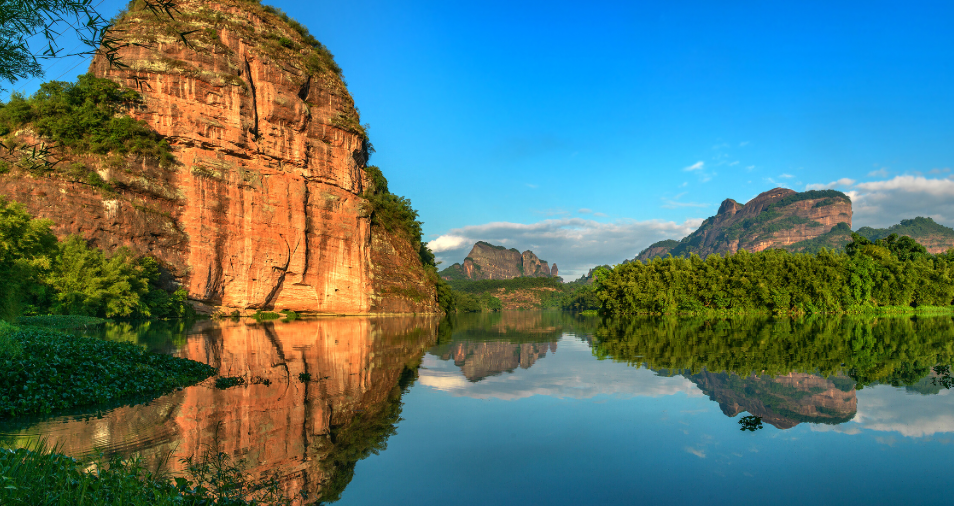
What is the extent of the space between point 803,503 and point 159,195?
166ft

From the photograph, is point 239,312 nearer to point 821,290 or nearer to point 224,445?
point 224,445

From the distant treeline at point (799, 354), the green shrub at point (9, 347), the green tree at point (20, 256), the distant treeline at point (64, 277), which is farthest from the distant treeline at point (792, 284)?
the green shrub at point (9, 347)

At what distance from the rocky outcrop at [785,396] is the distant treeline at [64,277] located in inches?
1139

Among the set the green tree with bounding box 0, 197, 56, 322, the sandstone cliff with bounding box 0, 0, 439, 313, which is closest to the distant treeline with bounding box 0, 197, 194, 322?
the green tree with bounding box 0, 197, 56, 322

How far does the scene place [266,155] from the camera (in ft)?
161

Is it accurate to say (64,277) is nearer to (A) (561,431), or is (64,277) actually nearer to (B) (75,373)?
(B) (75,373)

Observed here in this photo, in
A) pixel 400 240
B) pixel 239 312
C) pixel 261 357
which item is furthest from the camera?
pixel 400 240

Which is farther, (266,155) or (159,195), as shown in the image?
(266,155)

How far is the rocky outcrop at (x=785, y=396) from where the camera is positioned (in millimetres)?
9148

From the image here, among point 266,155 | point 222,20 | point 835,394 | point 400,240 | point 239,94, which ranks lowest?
point 835,394

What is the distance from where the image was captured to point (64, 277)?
3044 cm

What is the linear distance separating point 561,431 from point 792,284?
179ft

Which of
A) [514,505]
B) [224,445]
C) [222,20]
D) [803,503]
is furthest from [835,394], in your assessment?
[222,20]

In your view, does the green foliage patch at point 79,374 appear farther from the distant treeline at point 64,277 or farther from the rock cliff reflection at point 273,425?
the distant treeline at point 64,277
